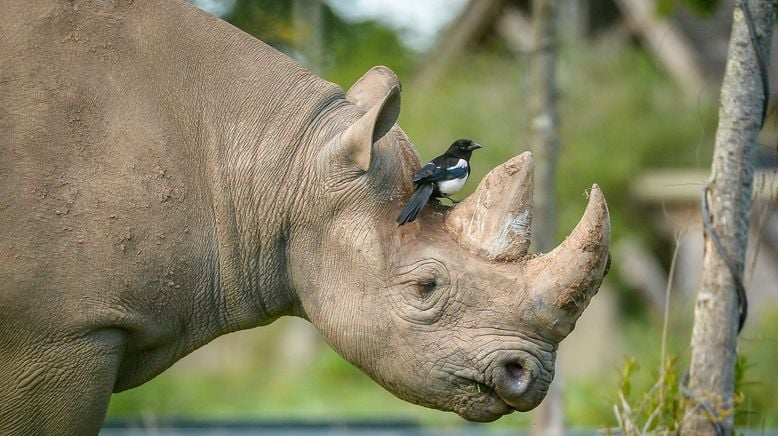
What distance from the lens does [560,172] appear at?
15.4 metres

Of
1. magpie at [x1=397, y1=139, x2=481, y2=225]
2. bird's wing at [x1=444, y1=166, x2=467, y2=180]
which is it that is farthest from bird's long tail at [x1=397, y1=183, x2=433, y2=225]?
bird's wing at [x1=444, y1=166, x2=467, y2=180]

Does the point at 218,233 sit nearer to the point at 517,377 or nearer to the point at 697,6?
the point at 517,377

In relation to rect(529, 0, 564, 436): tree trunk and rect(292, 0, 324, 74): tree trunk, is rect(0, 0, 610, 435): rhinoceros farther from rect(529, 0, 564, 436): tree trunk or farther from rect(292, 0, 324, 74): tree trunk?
rect(292, 0, 324, 74): tree trunk

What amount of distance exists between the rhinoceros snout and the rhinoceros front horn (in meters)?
0.16

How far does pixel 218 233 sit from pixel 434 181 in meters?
0.87

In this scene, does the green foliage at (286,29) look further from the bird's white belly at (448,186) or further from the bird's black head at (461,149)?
the bird's white belly at (448,186)

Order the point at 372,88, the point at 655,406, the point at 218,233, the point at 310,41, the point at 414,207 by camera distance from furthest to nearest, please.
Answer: the point at 310,41 → the point at 655,406 → the point at 372,88 → the point at 218,233 → the point at 414,207

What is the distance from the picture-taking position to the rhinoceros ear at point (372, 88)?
213 inches

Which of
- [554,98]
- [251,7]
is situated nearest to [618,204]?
[554,98]

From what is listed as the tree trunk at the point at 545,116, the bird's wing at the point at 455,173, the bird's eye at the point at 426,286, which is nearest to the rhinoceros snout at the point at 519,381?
the bird's eye at the point at 426,286

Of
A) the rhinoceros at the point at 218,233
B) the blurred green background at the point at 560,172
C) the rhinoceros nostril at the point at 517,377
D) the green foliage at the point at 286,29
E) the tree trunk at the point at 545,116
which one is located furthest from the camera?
the blurred green background at the point at 560,172

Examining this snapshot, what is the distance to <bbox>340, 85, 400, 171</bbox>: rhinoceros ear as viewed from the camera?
4676 mm

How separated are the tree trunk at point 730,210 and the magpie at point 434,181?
1303 millimetres

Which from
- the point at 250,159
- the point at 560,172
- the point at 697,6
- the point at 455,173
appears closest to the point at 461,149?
the point at 455,173
